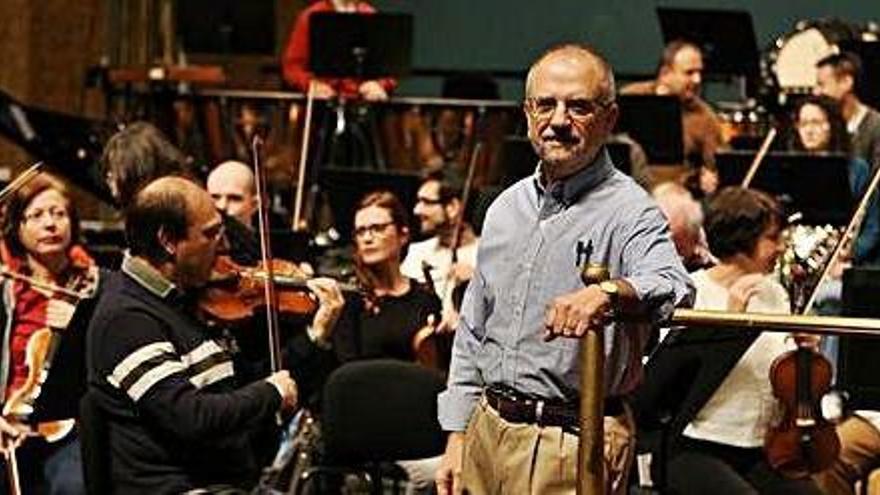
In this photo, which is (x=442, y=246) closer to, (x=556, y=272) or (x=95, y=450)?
(x=95, y=450)

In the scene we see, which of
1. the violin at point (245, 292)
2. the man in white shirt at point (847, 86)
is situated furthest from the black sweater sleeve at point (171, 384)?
the man in white shirt at point (847, 86)

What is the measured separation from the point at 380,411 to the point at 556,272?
2.08m

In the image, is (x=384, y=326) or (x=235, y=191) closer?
(x=384, y=326)

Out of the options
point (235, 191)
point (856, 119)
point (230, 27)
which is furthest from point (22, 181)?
point (230, 27)

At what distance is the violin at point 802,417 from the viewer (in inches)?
244

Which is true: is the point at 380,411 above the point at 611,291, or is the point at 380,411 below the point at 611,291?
below

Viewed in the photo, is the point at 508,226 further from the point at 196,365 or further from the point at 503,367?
the point at 196,365

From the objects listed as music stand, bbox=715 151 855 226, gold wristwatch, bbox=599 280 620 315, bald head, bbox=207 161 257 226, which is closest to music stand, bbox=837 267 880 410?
gold wristwatch, bbox=599 280 620 315

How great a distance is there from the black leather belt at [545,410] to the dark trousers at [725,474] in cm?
149

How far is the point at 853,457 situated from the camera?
6.93m

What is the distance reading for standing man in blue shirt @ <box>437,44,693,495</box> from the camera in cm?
496

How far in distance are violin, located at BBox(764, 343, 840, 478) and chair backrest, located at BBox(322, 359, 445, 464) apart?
3.73ft

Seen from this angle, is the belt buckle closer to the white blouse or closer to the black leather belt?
the black leather belt

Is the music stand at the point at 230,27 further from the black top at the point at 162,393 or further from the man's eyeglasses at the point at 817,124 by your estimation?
the black top at the point at 162,393
